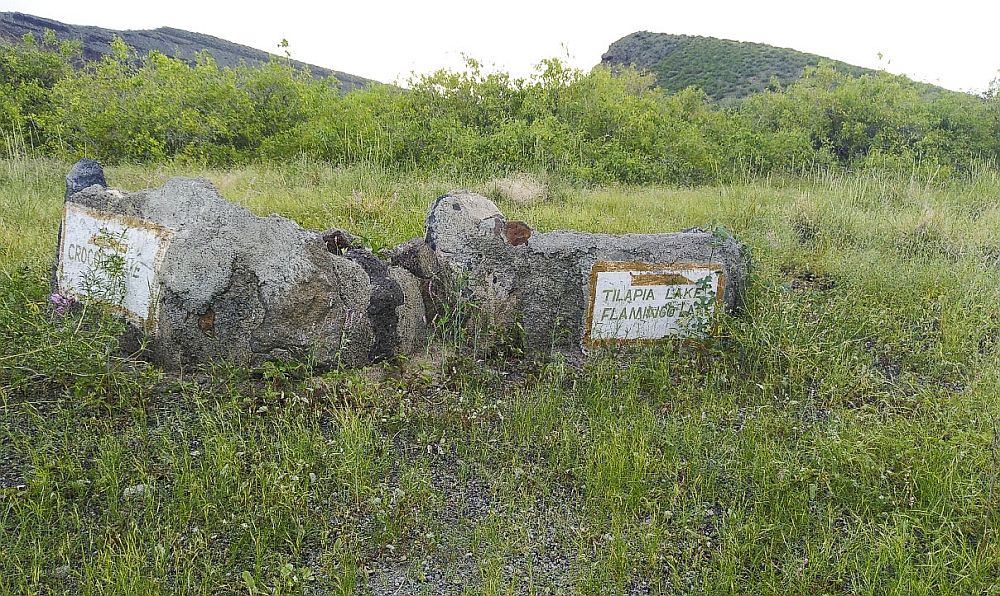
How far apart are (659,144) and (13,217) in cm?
977

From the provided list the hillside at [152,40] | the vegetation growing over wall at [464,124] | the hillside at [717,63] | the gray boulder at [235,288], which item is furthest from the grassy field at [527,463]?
the hillside at [152,40]

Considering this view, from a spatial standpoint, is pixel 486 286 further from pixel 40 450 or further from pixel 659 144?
pixel 659 144

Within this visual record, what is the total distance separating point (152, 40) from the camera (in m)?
56.1

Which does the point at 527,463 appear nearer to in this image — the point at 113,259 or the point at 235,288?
the point at 235,288

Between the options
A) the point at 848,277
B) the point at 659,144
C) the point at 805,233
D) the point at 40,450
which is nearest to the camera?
the point at 40,450

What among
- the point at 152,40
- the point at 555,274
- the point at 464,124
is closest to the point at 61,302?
the point at 555,274

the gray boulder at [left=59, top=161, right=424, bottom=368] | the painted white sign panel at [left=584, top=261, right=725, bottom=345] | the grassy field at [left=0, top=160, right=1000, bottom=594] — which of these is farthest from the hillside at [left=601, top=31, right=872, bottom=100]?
the gray boulder at [left=59, top=161, right=424, bottom=368]

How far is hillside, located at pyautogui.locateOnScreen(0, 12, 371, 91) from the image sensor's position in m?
46.8

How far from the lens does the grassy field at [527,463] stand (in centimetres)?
239

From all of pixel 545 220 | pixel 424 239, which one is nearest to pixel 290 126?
pixel 545 220

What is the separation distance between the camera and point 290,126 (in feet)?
42.1

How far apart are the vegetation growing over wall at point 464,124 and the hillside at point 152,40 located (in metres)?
33.3

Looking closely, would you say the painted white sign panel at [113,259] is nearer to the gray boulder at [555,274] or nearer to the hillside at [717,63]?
the gray boulder at [555,274]

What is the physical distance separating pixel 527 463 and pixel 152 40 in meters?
64.9
